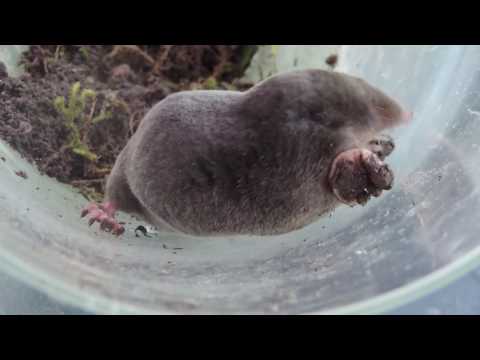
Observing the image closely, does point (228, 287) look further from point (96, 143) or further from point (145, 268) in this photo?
point (96, 143)

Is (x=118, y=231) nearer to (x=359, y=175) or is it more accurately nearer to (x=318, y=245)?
(x=318, y=245)

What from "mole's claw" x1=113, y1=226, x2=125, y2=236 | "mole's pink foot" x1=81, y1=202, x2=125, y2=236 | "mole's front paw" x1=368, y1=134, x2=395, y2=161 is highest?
"mole's front paw" x1=368, y1=134, x2=395, y2=161

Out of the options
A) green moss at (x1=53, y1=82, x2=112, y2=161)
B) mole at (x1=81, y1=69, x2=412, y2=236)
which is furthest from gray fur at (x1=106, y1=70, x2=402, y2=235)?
green moss at (x1=53, y1=82, x2=112, y2=161)

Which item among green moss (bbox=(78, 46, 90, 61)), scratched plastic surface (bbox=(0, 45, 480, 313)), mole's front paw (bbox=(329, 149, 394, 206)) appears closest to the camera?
mole's front paw (bbox=(329, 149, 394, 206))

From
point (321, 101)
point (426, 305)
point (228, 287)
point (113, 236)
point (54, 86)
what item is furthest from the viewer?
point (54, 86)

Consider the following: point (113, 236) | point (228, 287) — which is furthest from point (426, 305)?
point (113, 236)

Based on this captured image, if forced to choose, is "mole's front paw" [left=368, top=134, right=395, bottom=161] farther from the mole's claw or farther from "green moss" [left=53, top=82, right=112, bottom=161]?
"green moss" [left=53, top=82, right=112, bottom=161]

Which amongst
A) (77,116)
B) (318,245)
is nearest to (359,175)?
(318,245)
